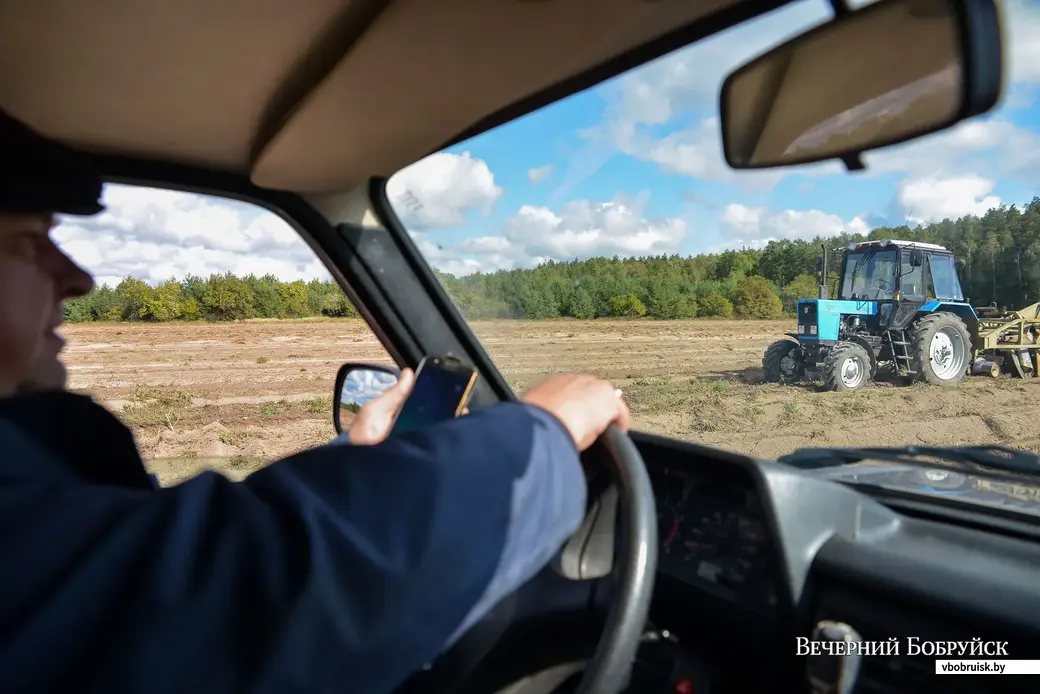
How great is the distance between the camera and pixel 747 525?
5.75 feet

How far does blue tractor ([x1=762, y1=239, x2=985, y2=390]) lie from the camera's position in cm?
Answer: 239

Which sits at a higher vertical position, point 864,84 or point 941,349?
point 864,84

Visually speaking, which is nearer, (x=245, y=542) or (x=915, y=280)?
(x=245, y=542)

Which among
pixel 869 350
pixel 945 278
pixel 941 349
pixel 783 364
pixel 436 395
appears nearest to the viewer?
pixel 436 395

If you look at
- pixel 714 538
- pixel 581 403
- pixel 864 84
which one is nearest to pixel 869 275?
pixel 714 538

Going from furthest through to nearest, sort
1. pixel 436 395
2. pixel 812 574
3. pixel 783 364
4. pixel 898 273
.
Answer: pixel 783 364
pixel 898 273
pixel 436 395
pixel 812 574

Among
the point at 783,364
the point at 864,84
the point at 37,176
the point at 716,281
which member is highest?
the point at 864,84

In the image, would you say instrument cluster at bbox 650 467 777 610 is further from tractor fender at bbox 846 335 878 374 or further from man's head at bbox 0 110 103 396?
tractor fender at bbox 846 335 878 374

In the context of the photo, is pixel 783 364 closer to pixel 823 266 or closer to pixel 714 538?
pixel 823 266

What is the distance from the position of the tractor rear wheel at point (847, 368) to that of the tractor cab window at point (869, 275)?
0.82 metres

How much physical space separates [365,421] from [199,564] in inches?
46.8

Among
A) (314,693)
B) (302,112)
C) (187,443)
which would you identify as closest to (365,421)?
(302,112)

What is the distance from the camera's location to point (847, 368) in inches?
159

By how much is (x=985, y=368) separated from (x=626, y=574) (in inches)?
93.1
